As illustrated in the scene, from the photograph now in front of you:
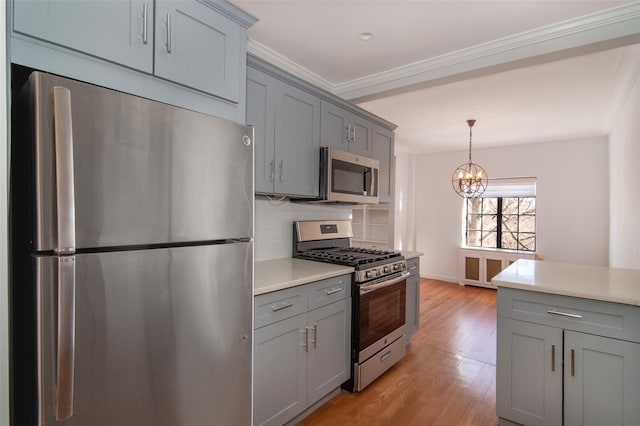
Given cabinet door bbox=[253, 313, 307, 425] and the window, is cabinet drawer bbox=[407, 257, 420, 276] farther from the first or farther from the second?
the window

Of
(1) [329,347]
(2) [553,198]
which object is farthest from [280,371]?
(2) [553,198]

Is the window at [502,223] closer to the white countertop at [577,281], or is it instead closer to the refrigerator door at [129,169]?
the white countertop at [577,281]

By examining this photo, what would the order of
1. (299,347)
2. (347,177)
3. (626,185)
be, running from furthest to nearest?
(626,185) < (347,177) < (299,347)

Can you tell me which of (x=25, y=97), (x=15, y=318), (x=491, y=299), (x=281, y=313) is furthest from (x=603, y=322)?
(x=491, y=299)

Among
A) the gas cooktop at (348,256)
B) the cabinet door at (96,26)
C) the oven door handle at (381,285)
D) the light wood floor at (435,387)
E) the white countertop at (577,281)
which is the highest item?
the cabinet door at (96,26)

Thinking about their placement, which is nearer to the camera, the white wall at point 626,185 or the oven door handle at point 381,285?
the oven door handle at point 381,285

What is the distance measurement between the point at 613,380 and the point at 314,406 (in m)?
1.70

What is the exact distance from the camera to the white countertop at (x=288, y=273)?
5.92 feet

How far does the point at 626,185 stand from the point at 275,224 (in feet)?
12.0

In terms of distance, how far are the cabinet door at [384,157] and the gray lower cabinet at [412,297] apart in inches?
30.0

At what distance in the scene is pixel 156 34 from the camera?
135cm

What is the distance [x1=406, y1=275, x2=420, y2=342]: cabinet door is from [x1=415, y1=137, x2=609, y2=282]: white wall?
10.7ft

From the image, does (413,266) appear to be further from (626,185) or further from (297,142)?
(626,185)

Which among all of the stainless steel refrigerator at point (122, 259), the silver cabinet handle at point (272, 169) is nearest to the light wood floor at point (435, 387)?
the stainless steel refrigerator at point (122, 259)
